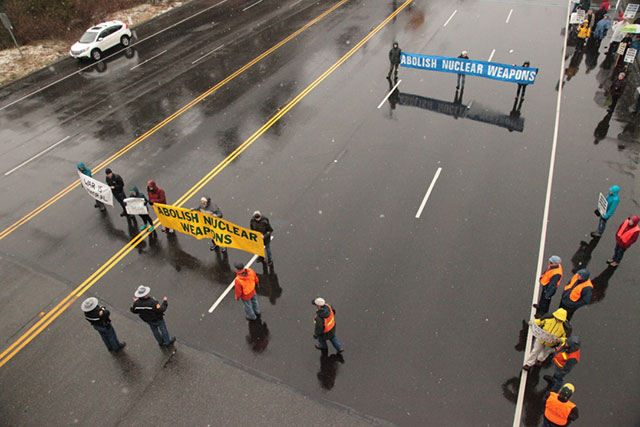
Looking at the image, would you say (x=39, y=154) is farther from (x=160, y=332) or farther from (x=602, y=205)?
(x=602, y=205)

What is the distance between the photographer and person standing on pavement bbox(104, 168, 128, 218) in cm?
1203

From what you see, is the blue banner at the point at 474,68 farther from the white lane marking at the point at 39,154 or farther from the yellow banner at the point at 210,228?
the white lane marking at the point at 39,154

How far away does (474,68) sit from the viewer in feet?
56.6

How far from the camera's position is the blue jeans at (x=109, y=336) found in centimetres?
842

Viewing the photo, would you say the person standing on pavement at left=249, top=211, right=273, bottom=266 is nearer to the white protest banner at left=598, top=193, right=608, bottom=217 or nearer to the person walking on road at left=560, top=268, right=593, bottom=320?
the person walking on road at left=560, top=268, right=593, bottom=320

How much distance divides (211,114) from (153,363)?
11570 millimetres

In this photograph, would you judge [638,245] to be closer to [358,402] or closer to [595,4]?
[358,402]

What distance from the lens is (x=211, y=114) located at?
1761 cm

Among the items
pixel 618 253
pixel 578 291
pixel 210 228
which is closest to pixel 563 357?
pixel 578 291

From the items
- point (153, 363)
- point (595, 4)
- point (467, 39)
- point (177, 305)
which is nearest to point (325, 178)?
point (177, 305)

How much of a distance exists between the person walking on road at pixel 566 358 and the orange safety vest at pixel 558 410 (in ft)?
2.97

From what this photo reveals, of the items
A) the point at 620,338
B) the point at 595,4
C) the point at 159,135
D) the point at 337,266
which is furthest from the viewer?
the point at 595,4

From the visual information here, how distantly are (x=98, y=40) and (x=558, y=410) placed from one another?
1056 inches

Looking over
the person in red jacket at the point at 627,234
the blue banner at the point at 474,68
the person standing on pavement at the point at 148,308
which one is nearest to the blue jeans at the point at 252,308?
the person standing on pavement at the point at 148,308
